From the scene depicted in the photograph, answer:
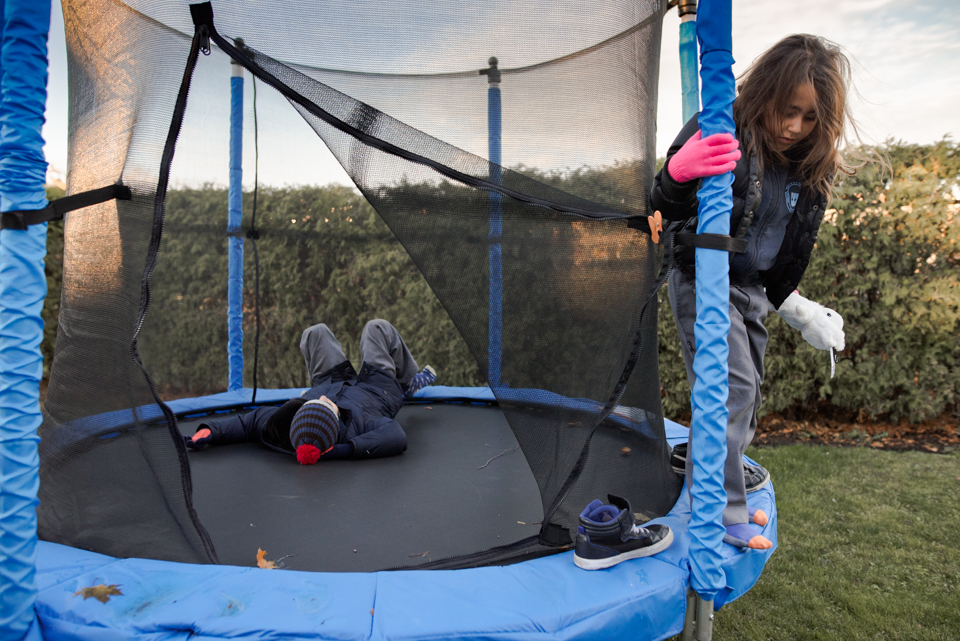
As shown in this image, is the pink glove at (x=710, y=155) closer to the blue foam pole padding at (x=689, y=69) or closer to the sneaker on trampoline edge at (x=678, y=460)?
the blue foam pole padding at (x=689, y=69)

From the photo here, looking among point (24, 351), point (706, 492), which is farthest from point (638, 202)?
point (24, 351)

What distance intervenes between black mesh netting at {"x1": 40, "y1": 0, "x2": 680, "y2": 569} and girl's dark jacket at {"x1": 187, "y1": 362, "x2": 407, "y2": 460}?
2.26 feet

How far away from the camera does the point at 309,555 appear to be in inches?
49.2

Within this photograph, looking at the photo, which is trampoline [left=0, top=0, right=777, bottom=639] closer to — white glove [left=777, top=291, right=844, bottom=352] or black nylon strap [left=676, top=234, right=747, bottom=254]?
black nylon strap [left=676, top=234, right=747, bottom=254]

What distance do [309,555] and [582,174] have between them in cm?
109

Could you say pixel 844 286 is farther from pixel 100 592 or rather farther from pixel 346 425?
pixel 100 592

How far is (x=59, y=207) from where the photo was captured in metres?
0.98

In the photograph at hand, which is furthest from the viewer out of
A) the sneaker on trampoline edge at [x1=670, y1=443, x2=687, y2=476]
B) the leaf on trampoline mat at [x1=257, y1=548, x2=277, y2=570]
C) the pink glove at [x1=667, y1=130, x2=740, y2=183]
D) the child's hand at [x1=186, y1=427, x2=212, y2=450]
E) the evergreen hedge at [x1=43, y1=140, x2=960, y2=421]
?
the evergreen hedge at [x1=43, y1=140, x2=960, y2=421]

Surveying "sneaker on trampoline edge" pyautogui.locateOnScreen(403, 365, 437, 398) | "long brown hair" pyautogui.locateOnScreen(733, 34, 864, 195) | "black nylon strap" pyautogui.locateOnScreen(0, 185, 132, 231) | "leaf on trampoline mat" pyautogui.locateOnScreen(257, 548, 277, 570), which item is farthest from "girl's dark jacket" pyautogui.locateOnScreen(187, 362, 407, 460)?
"long brown hair" pyautogui.locateOnScreen(733, 34, 864, 195)

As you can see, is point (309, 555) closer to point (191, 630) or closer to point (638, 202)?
point (191, 630)

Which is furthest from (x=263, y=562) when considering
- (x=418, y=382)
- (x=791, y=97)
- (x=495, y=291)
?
(x=418, y=382)

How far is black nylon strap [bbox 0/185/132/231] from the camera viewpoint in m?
0.87

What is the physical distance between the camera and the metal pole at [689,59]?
1.67 m

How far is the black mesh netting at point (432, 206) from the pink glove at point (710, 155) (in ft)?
0.77
